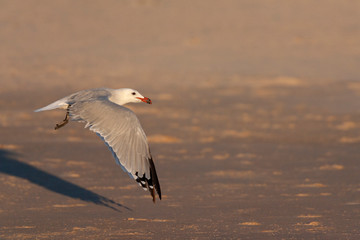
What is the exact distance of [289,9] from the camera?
911 inches

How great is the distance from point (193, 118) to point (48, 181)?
14.7 ft

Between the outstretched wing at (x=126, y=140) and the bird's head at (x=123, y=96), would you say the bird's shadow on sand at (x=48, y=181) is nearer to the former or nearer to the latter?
the outstretched wing at (x=126, y=140)

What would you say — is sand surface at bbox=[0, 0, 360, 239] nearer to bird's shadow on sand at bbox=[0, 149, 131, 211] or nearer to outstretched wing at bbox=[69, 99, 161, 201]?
bird's shadow on sand at bbox=[0, 149, 131, 211]

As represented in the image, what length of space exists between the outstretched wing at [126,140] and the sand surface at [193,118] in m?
0.50

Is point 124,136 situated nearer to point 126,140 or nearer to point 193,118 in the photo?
point 126,140

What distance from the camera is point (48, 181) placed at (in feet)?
30.4

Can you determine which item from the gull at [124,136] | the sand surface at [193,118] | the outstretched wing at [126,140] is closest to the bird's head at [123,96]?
the gull at [124,136]

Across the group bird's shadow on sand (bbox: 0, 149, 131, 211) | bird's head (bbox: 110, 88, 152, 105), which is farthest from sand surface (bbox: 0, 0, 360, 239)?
A: bird's head (bbox: 110, 88, 152, 105)

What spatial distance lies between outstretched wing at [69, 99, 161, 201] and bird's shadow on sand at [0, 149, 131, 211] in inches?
36.3

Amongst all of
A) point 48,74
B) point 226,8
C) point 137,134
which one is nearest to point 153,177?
point 137,134

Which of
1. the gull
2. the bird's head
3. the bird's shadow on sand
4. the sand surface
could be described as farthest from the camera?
the bird's head

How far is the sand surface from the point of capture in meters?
7.78

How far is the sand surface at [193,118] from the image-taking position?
778 centimetres

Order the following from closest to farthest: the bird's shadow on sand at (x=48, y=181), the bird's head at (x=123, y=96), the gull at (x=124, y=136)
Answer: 1. the gull at (x=124, y=136)
2. the bird's shadow on sand at (x=48, y=181)
3. the bird's head at (x=123, y=96)
